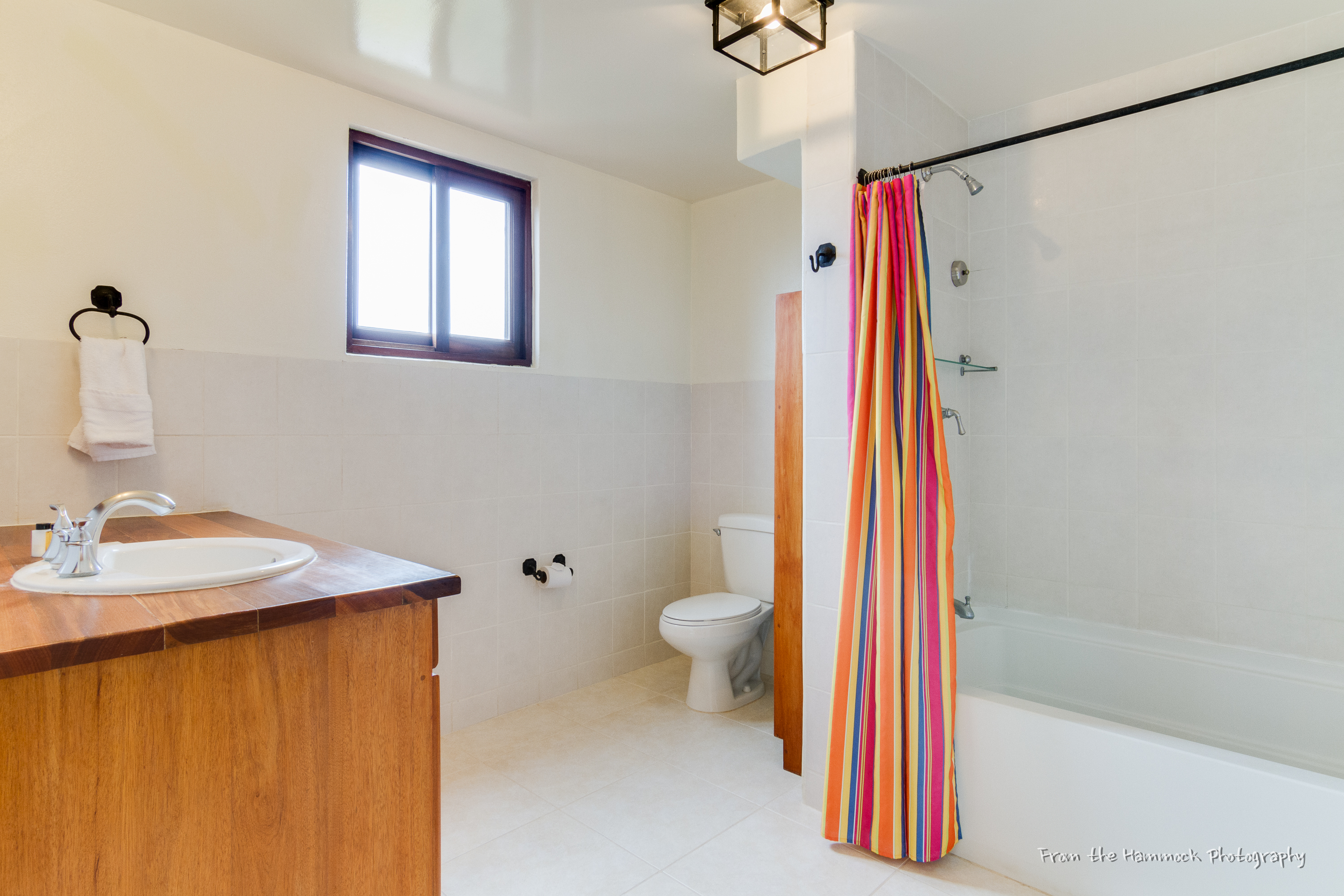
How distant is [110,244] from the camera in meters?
1.90

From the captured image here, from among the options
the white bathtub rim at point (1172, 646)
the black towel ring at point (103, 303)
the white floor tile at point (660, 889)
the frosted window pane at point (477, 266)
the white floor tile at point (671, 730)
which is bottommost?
the white floor tile at point (660, 889)

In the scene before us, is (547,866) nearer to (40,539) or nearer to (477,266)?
(40,539)

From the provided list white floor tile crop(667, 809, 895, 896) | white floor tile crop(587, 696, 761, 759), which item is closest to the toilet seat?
white floor tile crop(587, 696, 761, 759)

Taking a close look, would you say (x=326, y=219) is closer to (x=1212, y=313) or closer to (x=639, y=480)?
(x=639, y=480)

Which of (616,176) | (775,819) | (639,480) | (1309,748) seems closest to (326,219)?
(616,176)

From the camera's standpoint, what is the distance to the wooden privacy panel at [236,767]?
0.81 m

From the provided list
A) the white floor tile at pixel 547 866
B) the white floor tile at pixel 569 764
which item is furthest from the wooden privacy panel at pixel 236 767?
the white floor tile at pixel 569 764

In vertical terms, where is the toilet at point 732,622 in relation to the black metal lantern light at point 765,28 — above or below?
below

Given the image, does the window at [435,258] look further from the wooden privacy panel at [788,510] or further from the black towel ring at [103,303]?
the wooden privacy panel at [788,510]

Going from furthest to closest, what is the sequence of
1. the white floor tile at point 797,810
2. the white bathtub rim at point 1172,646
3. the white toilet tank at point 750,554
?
the white toilet tank at point 750,554
the white floor tile at point 797,810
the white bathtub rim at point 1172,646

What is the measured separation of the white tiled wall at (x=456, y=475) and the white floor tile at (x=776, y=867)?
1.21m

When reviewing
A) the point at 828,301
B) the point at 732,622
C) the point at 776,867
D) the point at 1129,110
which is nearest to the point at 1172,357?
the point at 1129,110

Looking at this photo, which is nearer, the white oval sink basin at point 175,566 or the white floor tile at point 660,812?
the white oval sink basin at point 175,566

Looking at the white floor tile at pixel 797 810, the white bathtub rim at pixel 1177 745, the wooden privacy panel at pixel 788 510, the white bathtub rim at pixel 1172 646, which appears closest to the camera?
the white bathtub rim at pixel 1177 745
